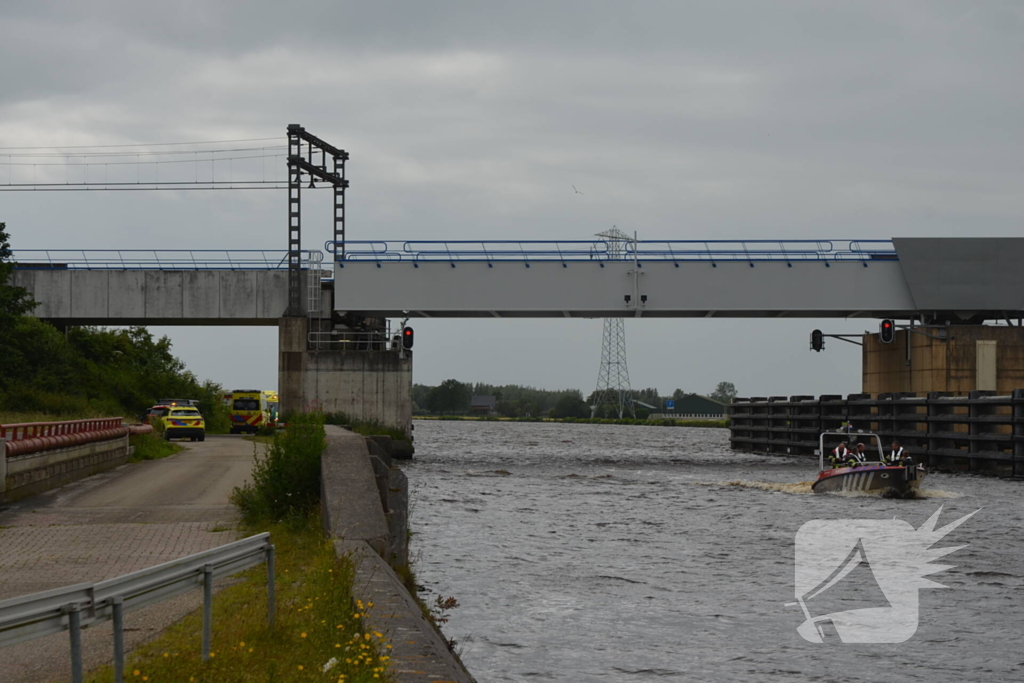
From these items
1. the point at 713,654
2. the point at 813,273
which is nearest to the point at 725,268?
the point at 813,273

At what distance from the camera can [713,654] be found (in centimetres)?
1290

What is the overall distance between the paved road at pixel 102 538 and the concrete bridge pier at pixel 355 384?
92.8ft

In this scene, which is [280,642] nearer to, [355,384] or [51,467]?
[51,467]

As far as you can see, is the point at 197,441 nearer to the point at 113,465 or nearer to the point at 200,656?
the point at 113,465

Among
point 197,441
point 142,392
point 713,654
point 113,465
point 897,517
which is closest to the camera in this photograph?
point 713,654

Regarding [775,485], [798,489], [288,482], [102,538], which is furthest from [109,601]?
[775,485]

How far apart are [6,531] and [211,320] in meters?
43.8

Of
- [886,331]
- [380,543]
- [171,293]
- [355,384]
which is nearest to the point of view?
[380,543]

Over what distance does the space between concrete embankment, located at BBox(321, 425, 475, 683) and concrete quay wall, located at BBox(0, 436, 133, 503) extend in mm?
5553

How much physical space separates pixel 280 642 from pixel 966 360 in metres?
49.0

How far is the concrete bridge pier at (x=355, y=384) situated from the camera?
54.7 metres

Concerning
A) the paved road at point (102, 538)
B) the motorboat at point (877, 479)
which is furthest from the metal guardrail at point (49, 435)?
the motorboat at point (877, 479)
